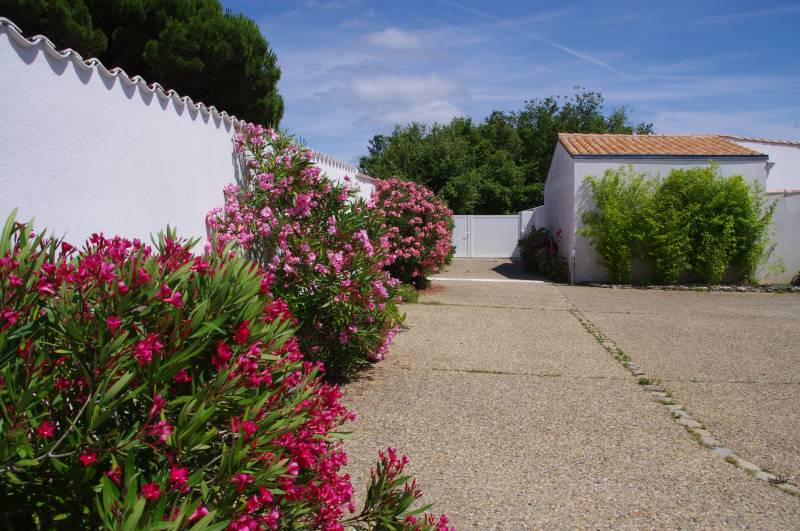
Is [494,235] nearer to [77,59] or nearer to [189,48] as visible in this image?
[189,48]

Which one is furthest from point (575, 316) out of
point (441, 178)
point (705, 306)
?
point (441, 178)

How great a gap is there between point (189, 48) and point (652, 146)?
12606 mm

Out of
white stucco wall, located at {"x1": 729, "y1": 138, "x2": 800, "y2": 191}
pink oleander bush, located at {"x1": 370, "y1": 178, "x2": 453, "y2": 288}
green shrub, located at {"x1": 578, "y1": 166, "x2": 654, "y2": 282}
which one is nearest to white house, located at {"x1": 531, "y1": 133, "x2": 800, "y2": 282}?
green shrub, located at {"x1": 578, "y1": 166, "x2": 654, "y2": 282}

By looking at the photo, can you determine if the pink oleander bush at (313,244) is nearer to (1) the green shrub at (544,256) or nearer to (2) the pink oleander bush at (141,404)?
(2) the pink oleander bush at (141,404)

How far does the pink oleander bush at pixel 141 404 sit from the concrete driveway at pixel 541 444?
1.88m

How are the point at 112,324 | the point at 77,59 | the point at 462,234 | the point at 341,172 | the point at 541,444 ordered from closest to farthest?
1. the point at 112,324
2. the point at 77,59
3. the point at 541,444
4. the point at 341,172
5. the point at 462,234

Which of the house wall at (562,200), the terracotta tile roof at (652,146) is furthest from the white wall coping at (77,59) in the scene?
the terracotta tile roof at (652,146)

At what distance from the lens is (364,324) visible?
20.2ft

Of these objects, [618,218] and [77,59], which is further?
[618,218]

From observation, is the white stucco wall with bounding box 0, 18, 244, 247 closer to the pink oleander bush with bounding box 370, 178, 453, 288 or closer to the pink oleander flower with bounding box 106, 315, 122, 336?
the pink oleander flower with bounding box 106, 315, 122, 336

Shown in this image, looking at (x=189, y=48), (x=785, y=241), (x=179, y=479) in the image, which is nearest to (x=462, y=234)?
(x=785, y=241)

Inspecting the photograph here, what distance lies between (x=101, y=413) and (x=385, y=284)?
15.8 feet

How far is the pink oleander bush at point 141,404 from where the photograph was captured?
1669 millimetres

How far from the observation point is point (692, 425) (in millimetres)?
5219
